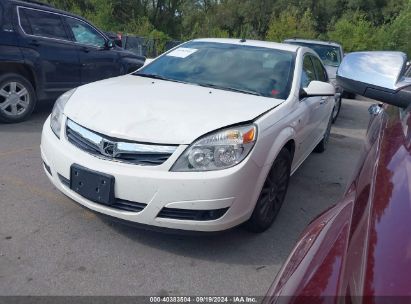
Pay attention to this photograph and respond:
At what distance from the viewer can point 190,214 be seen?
9.14 feet

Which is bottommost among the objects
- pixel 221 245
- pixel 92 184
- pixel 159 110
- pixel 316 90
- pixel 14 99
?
pixel 221 245

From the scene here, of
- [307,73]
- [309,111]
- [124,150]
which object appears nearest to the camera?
[124,150]

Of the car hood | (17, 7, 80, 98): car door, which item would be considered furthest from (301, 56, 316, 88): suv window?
(17, 7, 80, 98): car door

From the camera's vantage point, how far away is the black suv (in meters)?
5.95

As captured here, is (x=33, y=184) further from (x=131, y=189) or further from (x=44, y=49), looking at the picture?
(x=44, y=49)

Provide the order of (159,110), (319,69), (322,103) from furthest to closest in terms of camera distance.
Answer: (319,69) < (322,103) < (159,110)

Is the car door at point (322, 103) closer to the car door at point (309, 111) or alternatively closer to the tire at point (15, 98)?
the car door at point (309, 111)

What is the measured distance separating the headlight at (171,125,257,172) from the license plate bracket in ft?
1.49

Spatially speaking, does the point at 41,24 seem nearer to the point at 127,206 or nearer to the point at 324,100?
the point at 324,100

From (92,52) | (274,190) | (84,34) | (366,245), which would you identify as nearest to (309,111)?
(274,190)

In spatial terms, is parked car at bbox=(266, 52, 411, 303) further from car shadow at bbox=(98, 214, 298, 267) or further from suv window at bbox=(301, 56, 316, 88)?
suv window at bbox=(301, 56, 316, 88)

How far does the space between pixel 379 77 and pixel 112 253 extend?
207 cm

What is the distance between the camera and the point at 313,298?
3.80ft

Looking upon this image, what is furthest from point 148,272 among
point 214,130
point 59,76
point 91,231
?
point 59,76
